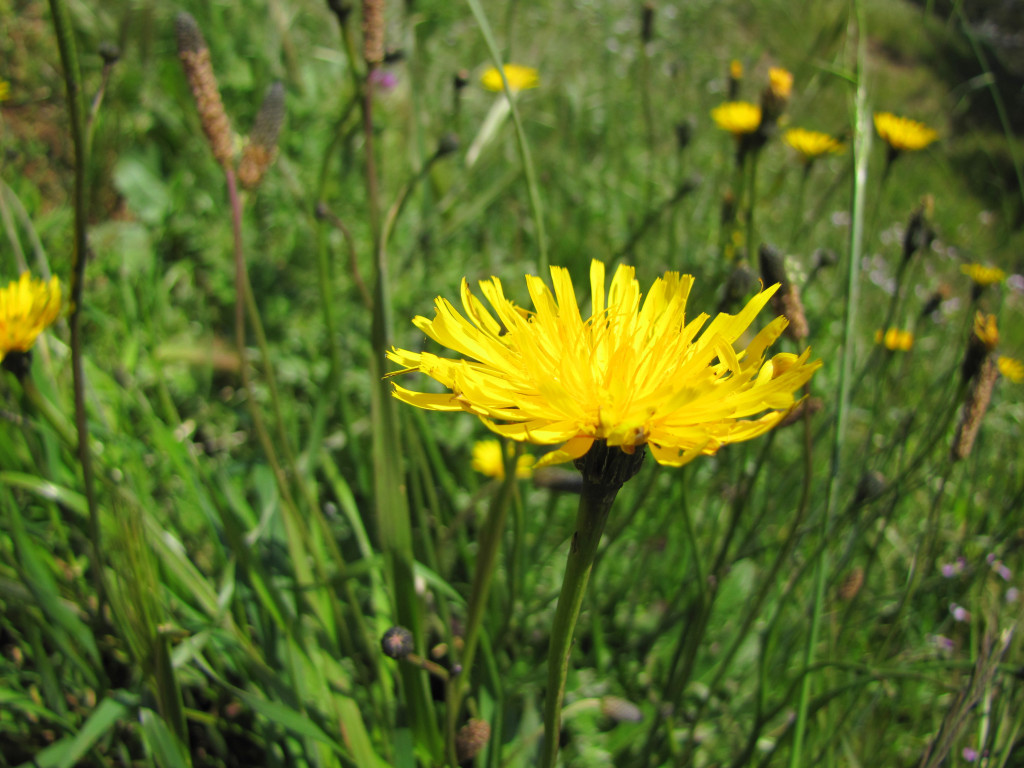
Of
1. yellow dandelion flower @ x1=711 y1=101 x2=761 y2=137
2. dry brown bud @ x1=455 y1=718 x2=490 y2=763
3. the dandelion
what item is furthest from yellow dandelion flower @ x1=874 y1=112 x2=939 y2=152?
the dandelion

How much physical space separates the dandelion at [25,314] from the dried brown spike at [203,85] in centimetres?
37

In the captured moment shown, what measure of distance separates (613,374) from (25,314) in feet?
3.25

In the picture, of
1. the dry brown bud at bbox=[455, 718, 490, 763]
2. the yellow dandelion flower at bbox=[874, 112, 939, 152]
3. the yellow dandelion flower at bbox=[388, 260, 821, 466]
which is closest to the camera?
the yellow dandelion flower at bbox=[388, 260, 821, 466]

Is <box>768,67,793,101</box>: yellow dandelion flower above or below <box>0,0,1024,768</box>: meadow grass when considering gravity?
above

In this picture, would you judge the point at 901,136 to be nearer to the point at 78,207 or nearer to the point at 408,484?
the point at 408,484

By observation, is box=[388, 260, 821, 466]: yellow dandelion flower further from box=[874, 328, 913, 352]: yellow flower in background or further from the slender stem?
box=[874, 328, 913, 352]: yellow flower in background

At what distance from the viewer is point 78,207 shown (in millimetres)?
860

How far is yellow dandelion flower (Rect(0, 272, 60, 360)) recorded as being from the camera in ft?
3.40

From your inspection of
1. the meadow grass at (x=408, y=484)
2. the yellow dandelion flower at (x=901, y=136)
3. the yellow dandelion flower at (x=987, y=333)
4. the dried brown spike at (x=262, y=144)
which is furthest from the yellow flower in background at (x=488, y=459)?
the yellow dandelion flower at (x=901, y=136)

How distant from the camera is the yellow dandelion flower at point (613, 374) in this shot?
0.66 metres

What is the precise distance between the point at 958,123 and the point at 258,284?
7.88m

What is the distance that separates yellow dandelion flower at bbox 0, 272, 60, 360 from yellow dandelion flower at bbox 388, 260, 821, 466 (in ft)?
2.26

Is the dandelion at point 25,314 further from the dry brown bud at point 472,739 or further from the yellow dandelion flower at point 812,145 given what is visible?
the yellow dandelion flower at point 812,145

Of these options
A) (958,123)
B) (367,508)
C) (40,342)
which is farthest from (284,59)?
(958,123)
